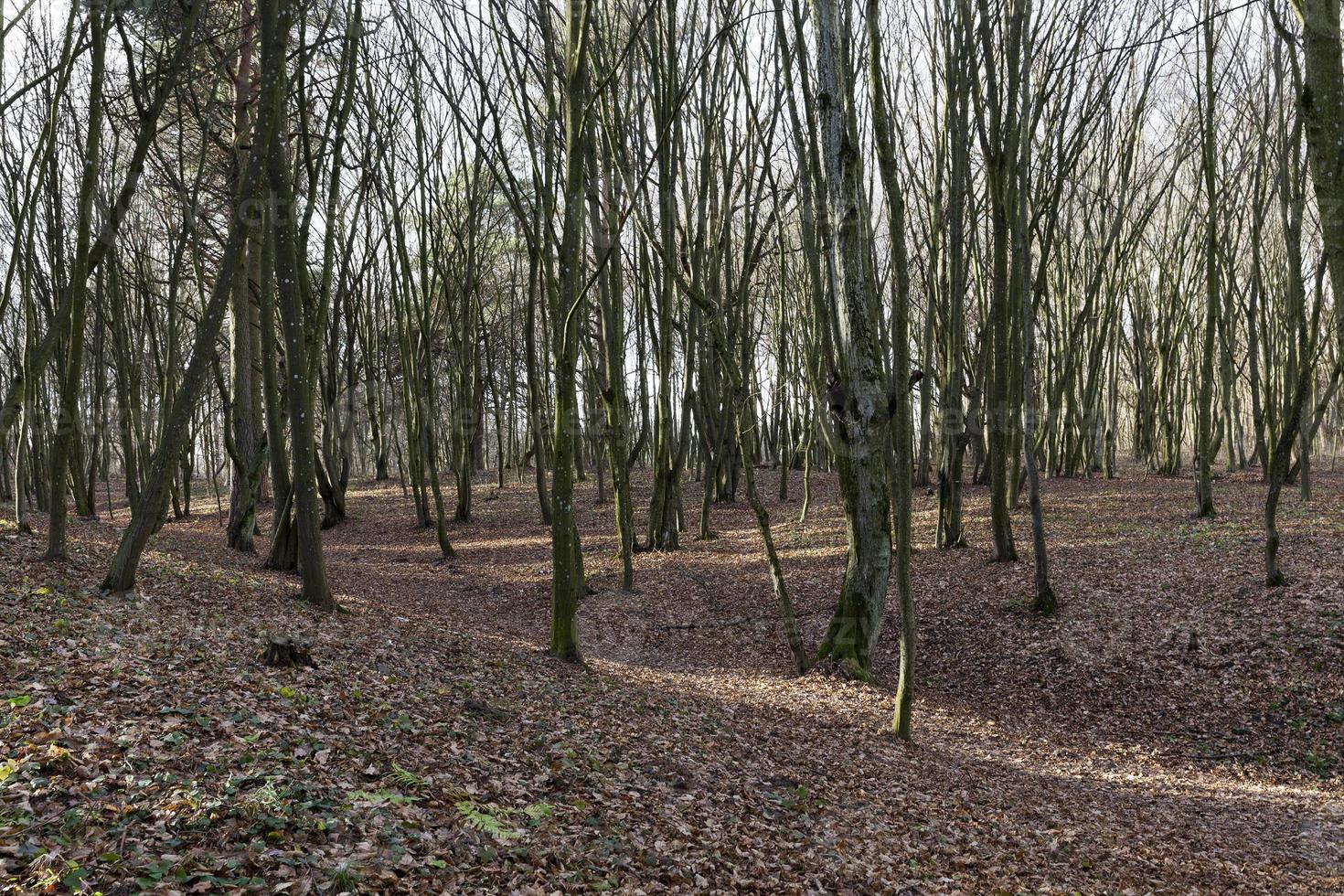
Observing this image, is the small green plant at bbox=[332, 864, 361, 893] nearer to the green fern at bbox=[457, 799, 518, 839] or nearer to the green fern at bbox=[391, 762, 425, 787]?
the green fern at bbox=[457, 799, 518, 839]

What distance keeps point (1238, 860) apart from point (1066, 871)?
1217mm

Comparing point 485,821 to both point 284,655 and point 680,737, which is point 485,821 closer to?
point 680,737

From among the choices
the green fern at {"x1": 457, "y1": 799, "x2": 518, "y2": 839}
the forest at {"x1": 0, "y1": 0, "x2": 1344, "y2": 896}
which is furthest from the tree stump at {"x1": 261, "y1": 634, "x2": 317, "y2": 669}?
the green fern at {"x1": 457, "y1": 799, "x2": 518, "y2": 839}

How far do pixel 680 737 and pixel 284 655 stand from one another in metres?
2.90

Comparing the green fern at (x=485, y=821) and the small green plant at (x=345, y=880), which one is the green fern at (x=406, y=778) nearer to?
the green fern at (x=485, y=821)

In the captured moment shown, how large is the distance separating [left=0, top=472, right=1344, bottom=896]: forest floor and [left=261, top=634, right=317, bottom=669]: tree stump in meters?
0.18

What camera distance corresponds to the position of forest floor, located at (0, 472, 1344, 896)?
138 inches

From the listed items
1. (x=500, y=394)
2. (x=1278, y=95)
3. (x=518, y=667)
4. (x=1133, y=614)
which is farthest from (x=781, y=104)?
(x=500, y=394)

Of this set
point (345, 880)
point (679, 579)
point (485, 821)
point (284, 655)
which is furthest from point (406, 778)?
point (679, 579)

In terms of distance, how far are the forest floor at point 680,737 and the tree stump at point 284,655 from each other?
181mm

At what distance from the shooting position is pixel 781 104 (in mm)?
13891

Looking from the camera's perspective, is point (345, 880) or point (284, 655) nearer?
point (345, 880)

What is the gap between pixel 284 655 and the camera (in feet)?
18.8

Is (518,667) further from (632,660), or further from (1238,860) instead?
(1238,860)
